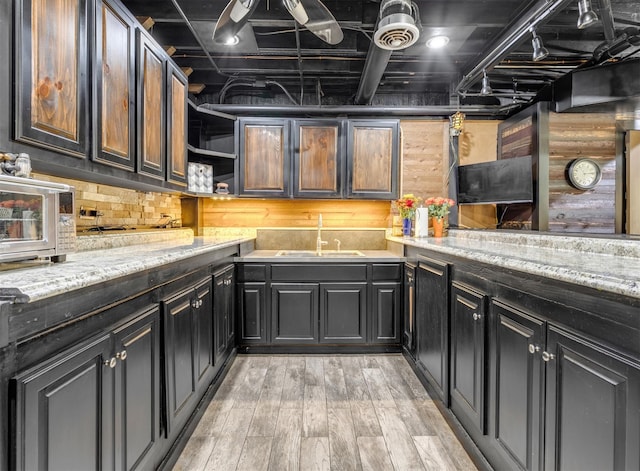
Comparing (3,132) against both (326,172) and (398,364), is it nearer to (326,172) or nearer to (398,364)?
(326,172)

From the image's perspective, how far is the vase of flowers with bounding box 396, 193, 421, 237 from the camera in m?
3.52

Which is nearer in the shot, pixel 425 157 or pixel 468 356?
pixel 468 356

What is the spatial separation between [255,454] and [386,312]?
172cm

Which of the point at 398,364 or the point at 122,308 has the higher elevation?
the point at 122,308

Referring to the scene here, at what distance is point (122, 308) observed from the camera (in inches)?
50.3

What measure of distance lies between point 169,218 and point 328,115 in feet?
6.63

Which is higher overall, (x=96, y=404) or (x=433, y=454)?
(x=96, y=404)

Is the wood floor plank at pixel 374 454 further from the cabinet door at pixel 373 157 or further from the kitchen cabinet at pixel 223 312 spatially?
the cabinet door at pixel 373 157

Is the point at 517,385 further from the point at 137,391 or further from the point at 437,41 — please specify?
the point at 437,41

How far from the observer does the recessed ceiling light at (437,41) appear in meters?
2.67

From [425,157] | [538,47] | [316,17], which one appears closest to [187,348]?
[316,17]

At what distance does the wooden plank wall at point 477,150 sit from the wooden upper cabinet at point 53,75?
372 centimetres

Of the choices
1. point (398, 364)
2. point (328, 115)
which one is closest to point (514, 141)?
point (328, 115)

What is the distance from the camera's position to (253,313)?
3098mm
